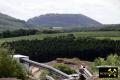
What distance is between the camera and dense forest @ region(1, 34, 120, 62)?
17450 cm

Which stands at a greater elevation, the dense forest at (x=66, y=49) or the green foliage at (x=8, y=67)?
the green foliage at (x=8, y=67)

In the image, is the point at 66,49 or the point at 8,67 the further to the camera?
the point at 66,49

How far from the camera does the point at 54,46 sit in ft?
603

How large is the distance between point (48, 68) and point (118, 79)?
83264 millimetres

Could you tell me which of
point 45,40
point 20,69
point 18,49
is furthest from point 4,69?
point 45,40

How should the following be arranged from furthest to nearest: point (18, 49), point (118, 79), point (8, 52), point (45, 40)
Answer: point (45, 40) < point (18, 49) < point (8, 52) < point (118, 79)

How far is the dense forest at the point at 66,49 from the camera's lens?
6870 inches

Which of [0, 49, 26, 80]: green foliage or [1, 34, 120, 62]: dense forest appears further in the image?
[1, 34, 120, 62]: dense forest

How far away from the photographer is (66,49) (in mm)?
181250

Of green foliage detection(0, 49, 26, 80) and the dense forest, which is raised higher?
green foliage detection(0, 49, 26, 80)

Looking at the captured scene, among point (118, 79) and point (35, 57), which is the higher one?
point (118, 79)

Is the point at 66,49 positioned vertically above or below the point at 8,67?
below

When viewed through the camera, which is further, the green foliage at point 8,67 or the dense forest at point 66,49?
the dense forest at point 66,49

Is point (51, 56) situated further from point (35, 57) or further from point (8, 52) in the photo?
point (8, 52)
